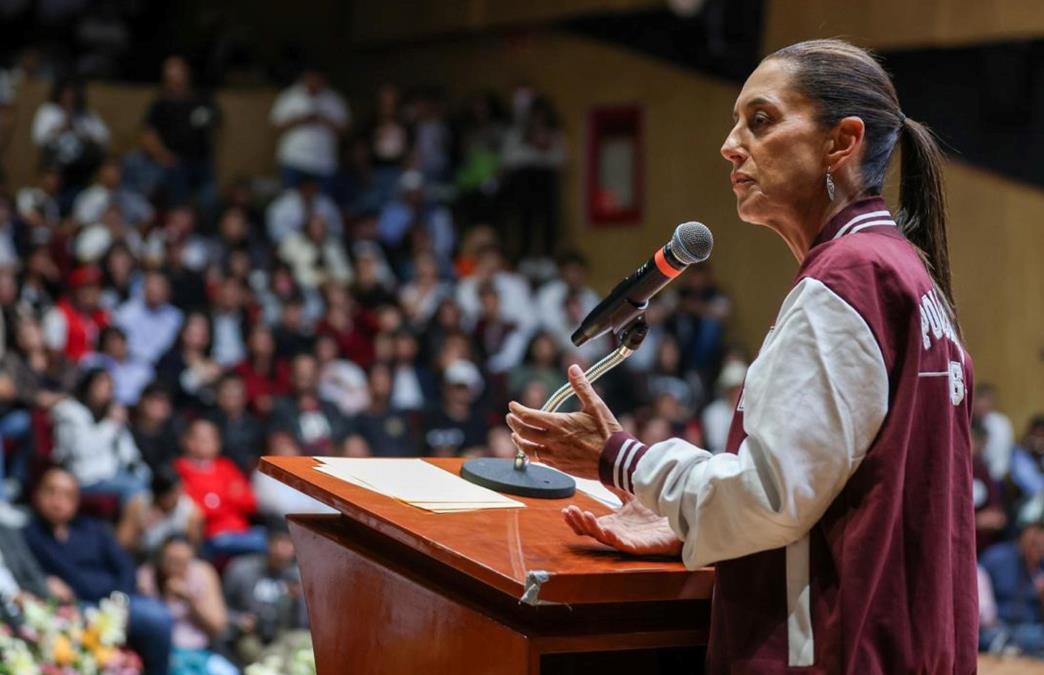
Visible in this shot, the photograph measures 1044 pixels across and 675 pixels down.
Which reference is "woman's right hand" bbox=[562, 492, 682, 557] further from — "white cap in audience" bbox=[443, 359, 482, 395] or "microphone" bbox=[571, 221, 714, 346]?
"white cap in audience" bbox=[443, 359, 482, 395]

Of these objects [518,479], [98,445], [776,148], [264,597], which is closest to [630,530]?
[518,479]

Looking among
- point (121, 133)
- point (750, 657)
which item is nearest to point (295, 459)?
point (750, 657)

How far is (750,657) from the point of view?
148cm

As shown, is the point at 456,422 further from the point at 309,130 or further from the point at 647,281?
the point at 647,281

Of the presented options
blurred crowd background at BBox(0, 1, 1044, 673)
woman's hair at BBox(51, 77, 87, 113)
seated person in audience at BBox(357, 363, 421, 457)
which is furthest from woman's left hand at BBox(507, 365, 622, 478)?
woman's hair at BBox(51, 77, 87, 113)

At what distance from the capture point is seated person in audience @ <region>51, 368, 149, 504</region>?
5.73 meters

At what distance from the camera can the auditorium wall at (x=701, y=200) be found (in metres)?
8.27

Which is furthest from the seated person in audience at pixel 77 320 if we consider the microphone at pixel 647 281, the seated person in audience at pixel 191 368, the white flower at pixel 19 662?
the microphone at pixel 647 281

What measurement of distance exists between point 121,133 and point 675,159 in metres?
3.72

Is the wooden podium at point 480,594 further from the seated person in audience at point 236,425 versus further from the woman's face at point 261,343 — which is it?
the woman's face at point 261,343

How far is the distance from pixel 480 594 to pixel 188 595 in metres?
3.74

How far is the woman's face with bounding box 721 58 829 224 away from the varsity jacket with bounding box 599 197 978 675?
0.10 metres

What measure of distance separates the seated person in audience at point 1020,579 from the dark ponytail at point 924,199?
542 centimetres

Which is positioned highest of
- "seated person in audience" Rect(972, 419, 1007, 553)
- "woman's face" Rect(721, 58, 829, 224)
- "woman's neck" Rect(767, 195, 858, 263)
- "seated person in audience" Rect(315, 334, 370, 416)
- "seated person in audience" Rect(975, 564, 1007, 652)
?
"woman's face" Rect(721, 58, 829, 224)
